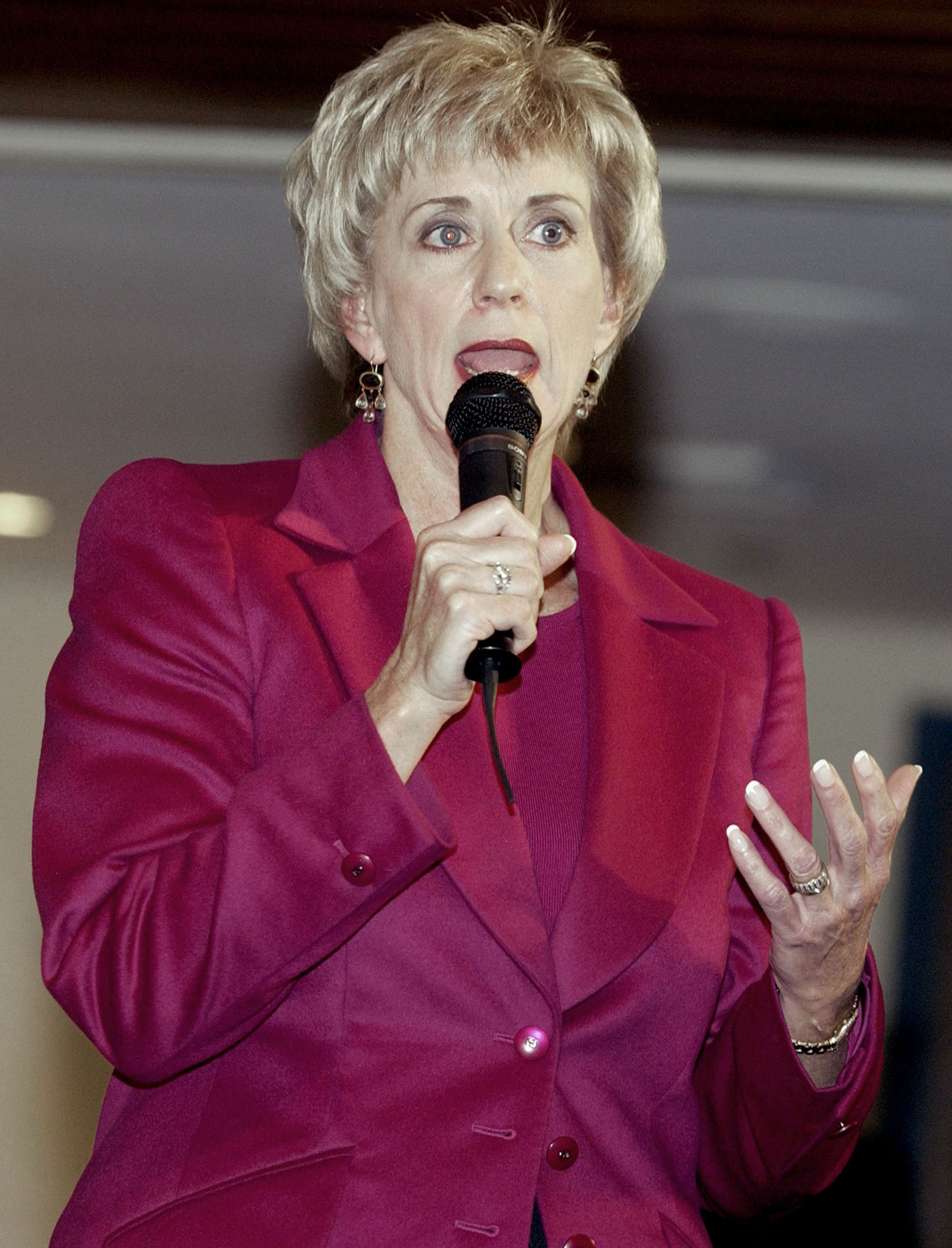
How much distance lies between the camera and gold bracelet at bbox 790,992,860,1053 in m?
1.70

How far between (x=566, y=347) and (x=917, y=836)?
4.77 ft

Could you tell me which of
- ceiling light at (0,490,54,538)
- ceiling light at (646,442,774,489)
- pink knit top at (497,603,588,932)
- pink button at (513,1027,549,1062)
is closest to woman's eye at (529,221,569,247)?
pink knit top at (497,603,588,932)

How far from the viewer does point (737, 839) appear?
5.10ft

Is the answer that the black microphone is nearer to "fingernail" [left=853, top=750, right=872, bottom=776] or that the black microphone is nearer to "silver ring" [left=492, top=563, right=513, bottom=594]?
"silver ring" [left=492, top=563, right=513, bottom=594]

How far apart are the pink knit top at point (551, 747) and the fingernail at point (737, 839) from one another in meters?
0.22

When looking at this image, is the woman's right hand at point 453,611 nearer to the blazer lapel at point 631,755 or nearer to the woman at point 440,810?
the woman at point 440,810

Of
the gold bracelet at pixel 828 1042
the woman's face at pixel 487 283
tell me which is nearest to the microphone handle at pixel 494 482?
the woman's face at pixel 487 283

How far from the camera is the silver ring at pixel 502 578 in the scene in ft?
4.31

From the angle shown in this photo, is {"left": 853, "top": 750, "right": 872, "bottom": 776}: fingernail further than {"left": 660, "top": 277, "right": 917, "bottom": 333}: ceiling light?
No

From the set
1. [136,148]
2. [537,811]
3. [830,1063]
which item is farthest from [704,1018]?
[136,148]

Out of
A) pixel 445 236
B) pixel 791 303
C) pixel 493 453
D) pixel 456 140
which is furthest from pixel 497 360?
pixel 791 303

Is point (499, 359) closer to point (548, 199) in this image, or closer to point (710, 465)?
point (548, 199)

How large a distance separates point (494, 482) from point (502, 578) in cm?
12

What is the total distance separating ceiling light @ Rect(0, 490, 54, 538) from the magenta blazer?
1331 millimetres
